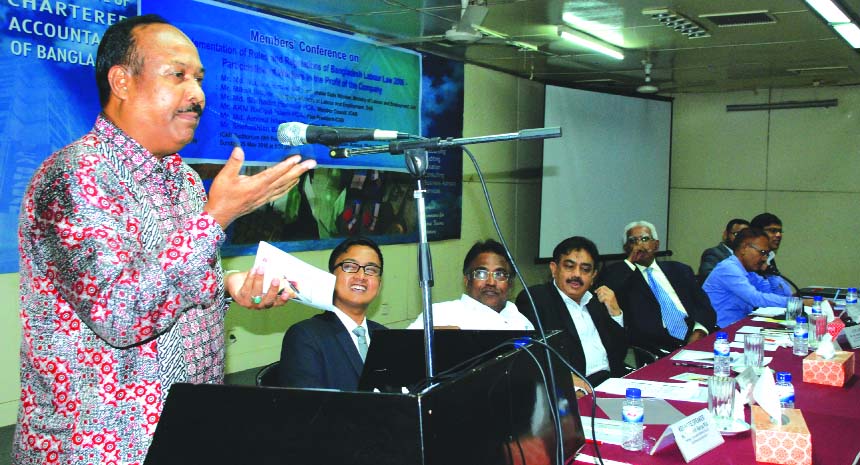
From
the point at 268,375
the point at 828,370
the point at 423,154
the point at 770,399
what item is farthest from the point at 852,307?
the point at 423,154

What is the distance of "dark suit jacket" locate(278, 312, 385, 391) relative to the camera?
2.46 meters

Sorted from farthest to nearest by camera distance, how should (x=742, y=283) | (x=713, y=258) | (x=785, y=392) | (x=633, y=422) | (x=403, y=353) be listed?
(x=713, y=258)
(x=742, y=283)
(x=785, y=392)
(x=633, y=422)
(x=403, y=353)

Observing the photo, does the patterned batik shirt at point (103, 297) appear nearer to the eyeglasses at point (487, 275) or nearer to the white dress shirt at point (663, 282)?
the eyeglasses at point (487, 275)

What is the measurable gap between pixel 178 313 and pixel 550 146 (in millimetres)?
6466

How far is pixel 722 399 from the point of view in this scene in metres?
2.20

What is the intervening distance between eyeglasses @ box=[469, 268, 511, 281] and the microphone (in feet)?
6.64

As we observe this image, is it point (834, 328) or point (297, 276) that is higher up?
point (297, 276)

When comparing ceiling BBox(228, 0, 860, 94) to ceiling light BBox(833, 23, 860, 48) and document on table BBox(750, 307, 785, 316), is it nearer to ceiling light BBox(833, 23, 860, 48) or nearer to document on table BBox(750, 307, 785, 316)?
ceiling light BBox(833, 23, 860, 48)

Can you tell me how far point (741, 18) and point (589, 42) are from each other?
1.13 m

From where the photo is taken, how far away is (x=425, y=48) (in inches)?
241

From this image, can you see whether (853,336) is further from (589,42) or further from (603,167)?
(603,167)

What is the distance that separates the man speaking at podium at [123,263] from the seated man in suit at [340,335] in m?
0.91

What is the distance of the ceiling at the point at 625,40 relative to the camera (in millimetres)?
4809

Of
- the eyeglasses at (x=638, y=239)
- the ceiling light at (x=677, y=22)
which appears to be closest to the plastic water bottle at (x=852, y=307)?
the eyeglasses at (x=638, y=239)
